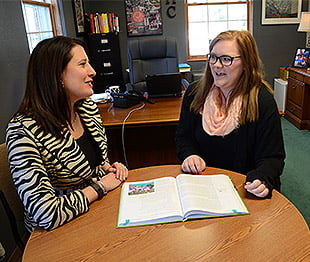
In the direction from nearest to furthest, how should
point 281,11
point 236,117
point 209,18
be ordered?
point 236,117 < point 281,11 < point 209,18

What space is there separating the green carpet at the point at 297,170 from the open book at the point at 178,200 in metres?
1.26

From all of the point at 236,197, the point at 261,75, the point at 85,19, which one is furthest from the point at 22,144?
the point at 85,19

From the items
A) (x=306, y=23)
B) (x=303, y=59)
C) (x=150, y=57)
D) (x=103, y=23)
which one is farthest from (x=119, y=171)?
(x=103, y=23)

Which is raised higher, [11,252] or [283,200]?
[283,200]

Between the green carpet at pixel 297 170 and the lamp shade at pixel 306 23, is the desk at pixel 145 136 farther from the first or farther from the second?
the lamp shade at pixel 306 23

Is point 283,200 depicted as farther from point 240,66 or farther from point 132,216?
point 240,66

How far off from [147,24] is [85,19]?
1052 mm

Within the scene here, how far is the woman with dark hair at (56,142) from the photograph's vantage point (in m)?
1.05

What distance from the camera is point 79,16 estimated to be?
4.39 meters

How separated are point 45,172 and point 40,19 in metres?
2.96

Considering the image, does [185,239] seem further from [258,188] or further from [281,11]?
[281,11]

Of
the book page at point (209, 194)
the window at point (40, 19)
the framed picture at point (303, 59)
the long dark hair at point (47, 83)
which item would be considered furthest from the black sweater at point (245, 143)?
the framed picture at point (303, 59)

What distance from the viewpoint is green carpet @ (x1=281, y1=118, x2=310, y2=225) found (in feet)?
7.78

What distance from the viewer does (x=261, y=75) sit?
5.01 feet
